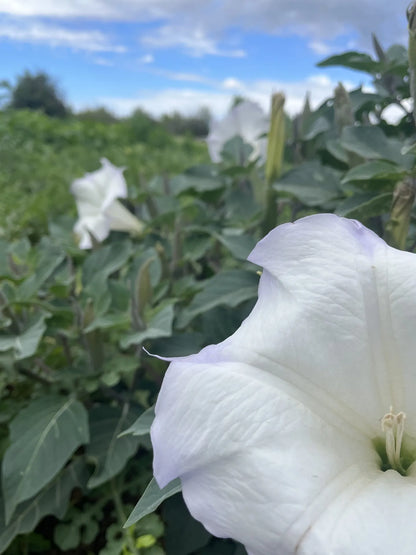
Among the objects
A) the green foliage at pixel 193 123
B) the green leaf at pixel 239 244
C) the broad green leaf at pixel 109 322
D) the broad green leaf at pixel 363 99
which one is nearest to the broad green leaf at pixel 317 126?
the broad green leaf at pixel 363 99

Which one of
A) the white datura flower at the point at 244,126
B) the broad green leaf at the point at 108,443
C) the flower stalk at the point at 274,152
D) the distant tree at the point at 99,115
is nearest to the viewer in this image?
the broad green leaf at the point at 108,443

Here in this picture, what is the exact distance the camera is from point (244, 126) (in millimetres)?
1673

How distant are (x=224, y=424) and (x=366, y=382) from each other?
15cm

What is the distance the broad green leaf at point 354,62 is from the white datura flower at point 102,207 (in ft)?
1.97

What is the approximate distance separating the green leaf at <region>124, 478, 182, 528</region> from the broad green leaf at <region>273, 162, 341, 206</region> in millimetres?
587

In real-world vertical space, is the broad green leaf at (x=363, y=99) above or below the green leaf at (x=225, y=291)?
above

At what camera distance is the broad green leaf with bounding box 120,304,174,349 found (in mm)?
909

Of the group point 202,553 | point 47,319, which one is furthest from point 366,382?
point 47,319

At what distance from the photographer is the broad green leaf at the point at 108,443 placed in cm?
96

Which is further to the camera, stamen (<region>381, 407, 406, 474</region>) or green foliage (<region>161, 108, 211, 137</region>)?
green foliage (<region>161, 108, 211, 137</region>)

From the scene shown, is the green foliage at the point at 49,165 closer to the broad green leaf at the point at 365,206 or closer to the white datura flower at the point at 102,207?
the white datura flower at the point at 102,207

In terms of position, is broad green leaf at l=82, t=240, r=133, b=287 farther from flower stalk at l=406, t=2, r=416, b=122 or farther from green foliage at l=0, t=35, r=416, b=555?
flower stalk at l=406, t=2, r=416, b=122

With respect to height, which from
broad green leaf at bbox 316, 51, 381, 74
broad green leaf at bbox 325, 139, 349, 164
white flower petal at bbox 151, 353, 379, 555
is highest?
broad green leaf at bbox 316, 51, 381, 74

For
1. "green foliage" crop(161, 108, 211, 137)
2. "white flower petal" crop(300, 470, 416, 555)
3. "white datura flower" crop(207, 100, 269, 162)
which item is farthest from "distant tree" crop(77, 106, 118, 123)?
"white flower petal" crop(300, 470, 416, 555)
